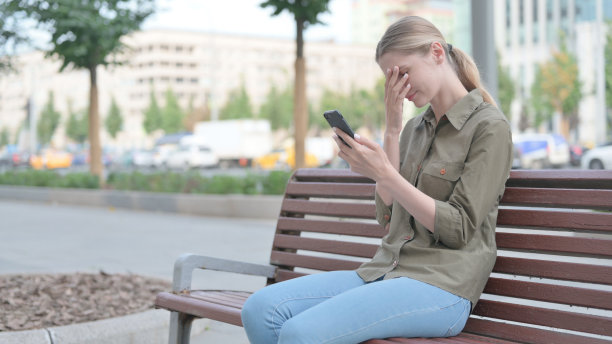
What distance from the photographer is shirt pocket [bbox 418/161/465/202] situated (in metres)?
2.50

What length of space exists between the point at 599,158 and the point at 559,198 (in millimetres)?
25649

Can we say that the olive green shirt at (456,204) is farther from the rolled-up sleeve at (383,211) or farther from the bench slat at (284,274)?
the bench slat at (284,274)

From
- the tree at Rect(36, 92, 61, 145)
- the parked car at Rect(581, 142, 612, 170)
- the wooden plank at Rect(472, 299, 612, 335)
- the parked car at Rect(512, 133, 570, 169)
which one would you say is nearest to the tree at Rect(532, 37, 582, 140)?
the parked car at Rect(512, 133, 570, 169)

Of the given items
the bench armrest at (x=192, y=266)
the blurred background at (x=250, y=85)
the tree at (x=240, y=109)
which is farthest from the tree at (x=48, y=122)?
the bench armrest at (x=192, y=266)

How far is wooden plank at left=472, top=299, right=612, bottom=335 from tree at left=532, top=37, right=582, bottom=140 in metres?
44.1

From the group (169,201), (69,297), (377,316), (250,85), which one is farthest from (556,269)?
(250,85)

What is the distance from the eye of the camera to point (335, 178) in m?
3.48

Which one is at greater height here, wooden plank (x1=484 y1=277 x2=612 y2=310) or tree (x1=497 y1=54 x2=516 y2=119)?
tree (x1=497 y1=54 x2=516 y2=119)

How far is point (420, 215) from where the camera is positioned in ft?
7.81

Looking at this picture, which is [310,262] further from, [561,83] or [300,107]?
[561,83]

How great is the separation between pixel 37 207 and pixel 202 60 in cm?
10531

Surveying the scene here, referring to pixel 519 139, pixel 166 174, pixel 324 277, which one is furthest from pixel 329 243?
pixel 519 139

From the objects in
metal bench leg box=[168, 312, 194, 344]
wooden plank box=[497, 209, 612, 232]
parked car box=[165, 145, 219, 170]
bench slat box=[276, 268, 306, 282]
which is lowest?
parked car box=[165, 145, 219, 170]

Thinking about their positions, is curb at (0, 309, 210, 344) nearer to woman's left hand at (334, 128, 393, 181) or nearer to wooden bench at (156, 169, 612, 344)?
wooden bench at (156, 169, 612, 344)
